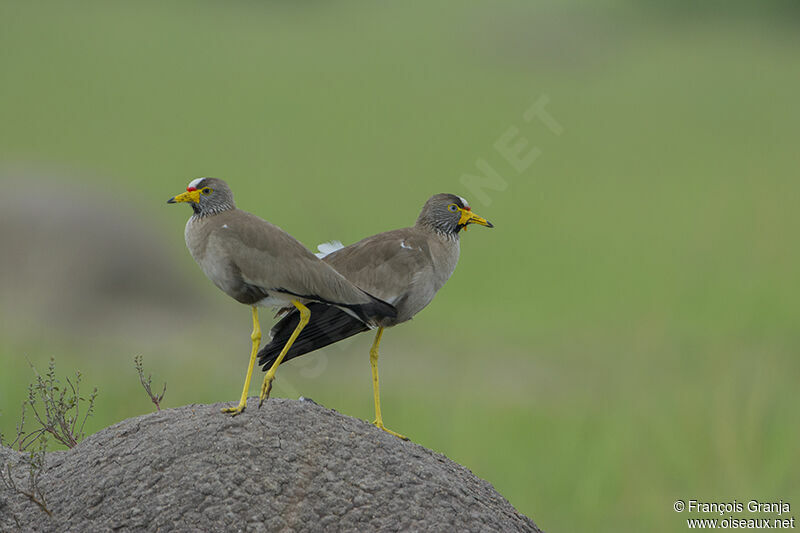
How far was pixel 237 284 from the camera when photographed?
511cm

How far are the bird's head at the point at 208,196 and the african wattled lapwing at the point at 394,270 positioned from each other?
743 mm

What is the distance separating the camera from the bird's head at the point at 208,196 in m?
5.17

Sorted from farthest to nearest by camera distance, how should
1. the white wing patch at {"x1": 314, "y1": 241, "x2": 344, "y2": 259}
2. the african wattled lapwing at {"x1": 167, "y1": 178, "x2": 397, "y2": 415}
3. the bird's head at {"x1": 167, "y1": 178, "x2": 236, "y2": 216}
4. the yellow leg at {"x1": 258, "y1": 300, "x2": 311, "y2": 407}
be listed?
the white wing patch at {"x1": 314, "y1": 241, "x2": 344, "y2": 259}
the yellow leg at {"x1": 258, "y1": 300, "x2": 311, "y2": 407}
the bird's head at {"x1": 167, "y1": 178, "x2": 236, "y2": 216}
the african wattled lapwing at {"x1": 167, "y1": 178, "x2": 397, "y2": 415}

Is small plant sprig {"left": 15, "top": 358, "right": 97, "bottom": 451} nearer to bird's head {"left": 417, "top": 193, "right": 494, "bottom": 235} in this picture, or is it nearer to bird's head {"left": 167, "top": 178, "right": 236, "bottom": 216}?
bird's head {"left": 167, "top": 178, "right": 236, "bottom": 216}

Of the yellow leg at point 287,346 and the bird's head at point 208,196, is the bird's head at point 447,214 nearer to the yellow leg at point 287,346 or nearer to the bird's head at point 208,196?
the yellow leg at point 287,346

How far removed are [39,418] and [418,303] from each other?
3153 millimetres

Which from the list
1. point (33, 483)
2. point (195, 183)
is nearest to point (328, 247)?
point (195, 183)

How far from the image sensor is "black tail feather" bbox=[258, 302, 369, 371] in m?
5.53

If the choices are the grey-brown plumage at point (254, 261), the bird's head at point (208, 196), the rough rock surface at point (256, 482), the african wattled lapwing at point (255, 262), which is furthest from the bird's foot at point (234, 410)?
the bird's head at point (208, 196)

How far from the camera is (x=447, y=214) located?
5965 mm

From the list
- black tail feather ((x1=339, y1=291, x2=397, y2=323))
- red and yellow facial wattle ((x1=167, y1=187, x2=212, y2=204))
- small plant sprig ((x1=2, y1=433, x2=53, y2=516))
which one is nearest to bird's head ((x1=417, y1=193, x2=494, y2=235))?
black tail feather ((x1=339, y1=291, x2=397, y2=323))

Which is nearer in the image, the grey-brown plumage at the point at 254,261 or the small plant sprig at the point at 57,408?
the grey-brown plumage at the point at 254,261

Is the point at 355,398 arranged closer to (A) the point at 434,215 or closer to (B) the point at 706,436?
(B) the point at 706,436

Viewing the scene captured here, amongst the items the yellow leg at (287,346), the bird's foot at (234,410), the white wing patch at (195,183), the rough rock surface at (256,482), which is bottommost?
the rough rock surface at (256,482)
